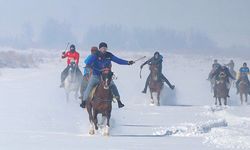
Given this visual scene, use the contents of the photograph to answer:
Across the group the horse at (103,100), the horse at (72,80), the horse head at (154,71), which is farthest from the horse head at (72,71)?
the horse at (103,100)

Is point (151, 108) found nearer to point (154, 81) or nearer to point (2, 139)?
point (154, 81)

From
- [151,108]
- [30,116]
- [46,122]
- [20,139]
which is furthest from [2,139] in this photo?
[151,108]

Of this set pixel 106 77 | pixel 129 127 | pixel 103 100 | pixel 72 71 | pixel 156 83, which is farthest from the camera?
pixel 156 83

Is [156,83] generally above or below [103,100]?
above

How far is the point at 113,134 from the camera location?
55.3 feet

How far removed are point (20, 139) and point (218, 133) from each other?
16.2 ft

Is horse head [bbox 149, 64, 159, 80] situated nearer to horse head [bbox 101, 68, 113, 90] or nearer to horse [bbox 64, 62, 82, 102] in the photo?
horse [bbox 64, 62, 82, 102]

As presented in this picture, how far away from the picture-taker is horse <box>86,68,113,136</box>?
1596cm

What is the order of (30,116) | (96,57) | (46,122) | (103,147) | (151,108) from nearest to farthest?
1. (103,147)
2. (96,57)
3. (46,122)
4. (30,116)
5. (151,108)

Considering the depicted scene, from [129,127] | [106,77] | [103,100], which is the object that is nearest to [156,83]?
[129,127]

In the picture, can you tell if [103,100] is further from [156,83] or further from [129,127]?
[156,83]

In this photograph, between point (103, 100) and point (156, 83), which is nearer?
point (103, 100)

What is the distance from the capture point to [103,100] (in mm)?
16172

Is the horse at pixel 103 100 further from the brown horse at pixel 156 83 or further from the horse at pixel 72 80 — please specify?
the brown horse at pixel 156 83
